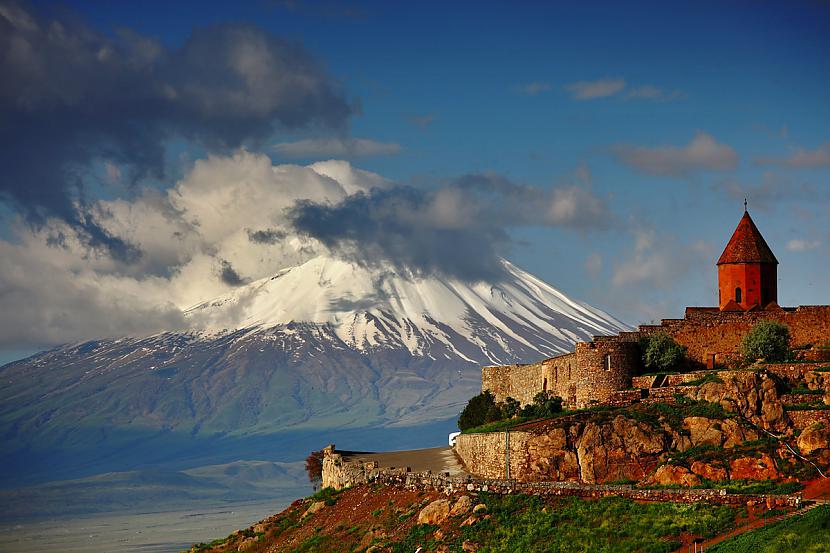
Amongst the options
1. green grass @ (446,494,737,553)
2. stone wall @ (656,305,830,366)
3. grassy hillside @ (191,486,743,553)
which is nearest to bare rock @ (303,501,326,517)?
grassy hillside @ (191,486,743,553)

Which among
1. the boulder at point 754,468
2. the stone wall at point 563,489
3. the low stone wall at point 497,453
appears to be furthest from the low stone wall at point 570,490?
the boulder at point 754,468

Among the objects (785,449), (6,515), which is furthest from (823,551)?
(6,515)

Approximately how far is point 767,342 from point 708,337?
2.57 meters

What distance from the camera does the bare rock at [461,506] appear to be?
43281mm

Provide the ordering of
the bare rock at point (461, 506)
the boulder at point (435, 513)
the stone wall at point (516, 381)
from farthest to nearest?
1. the stone wall at point (516, 381)
2. the boulder at point (435, 513)
3. the bare rock at point (461, 506)

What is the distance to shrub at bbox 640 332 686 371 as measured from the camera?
170 ft

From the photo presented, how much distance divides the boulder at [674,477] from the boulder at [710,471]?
23 cm

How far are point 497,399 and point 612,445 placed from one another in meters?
15.9

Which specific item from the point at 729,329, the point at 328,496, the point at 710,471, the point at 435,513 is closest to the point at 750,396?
the point at 710,471

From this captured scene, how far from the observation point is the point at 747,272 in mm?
56844

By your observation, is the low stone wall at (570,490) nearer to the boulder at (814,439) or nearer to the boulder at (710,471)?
the boulder at (710,471)

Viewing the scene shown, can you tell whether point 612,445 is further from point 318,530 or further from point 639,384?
point 318,530

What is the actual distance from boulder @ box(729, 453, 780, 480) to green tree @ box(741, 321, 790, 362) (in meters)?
8.47

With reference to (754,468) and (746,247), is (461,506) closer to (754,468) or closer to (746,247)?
(754,468)
